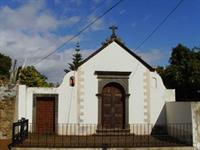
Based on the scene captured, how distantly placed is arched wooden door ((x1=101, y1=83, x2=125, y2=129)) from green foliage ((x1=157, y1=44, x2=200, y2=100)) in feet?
36.7

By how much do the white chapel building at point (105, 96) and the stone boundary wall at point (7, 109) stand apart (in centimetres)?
43

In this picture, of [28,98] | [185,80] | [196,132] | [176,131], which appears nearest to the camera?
[196,132]

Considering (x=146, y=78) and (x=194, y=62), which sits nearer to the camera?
(x=146, y=78)

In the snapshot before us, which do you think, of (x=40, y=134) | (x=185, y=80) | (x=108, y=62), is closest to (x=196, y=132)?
(x=108, y=62)

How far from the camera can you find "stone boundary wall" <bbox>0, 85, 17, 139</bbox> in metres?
18.5

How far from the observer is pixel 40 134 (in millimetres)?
19219

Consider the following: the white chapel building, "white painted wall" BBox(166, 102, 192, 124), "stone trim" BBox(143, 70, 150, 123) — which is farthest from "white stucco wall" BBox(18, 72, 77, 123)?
"white painted wall" BBox(166, 102, 192, 124)

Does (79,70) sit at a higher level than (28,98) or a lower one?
higher

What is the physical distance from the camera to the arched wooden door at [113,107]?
789 inches

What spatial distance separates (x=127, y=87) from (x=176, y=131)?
11.9 ft

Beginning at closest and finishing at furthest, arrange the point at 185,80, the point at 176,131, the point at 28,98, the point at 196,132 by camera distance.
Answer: the point at 196,132 → the point at 176,131 → the point at 28,98 → the point at 185,80

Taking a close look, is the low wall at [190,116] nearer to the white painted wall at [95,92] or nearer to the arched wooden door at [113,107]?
the white painted wall at [95,92]

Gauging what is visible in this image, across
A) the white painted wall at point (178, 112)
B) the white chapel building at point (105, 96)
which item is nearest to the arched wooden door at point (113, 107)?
the white chapel building at point (105, 96)

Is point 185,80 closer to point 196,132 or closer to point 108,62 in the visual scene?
point 108,62
